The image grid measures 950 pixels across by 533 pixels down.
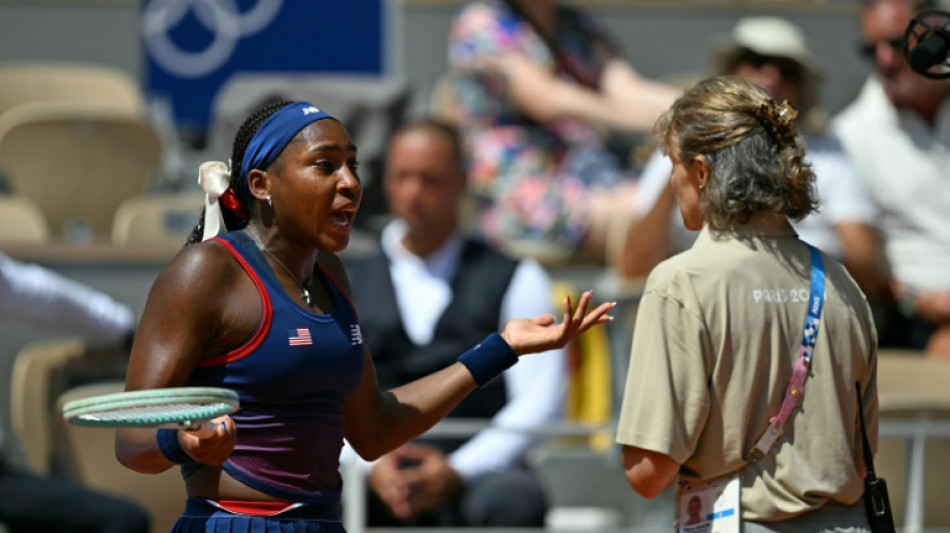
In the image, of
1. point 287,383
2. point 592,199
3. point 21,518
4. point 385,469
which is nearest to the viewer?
point 287,383

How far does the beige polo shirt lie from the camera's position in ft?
10.5

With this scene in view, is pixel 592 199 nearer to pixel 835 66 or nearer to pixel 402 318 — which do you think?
pixel 402 318

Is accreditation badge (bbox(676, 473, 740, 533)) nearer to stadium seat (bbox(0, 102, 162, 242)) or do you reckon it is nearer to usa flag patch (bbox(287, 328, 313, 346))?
usa flag patch (bbox(287, 328, 313, 346))

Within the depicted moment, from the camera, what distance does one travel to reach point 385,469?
5.52 metres

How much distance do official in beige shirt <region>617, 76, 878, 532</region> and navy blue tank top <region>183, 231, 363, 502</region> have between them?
608mm

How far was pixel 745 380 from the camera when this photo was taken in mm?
3184

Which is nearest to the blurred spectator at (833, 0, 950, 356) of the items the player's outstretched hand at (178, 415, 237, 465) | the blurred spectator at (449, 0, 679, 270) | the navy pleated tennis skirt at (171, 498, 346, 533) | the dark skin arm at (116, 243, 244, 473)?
the blurred spectator at (449, 0, 679, 270)

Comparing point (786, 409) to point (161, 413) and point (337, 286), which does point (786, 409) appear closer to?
point (337, 286)

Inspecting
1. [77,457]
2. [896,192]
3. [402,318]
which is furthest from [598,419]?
[77,457]

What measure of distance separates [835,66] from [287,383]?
6.40 metres

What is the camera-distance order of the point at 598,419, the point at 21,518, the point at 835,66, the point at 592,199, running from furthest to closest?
the point at 835,66 → the point at 592,199 → the point at 598,419 → the point at 21,518

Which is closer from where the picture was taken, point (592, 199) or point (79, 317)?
point (79, 317)

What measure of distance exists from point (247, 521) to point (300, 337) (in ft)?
1.21

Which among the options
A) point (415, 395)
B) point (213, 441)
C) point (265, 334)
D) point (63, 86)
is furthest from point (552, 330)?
point (63, 86)
